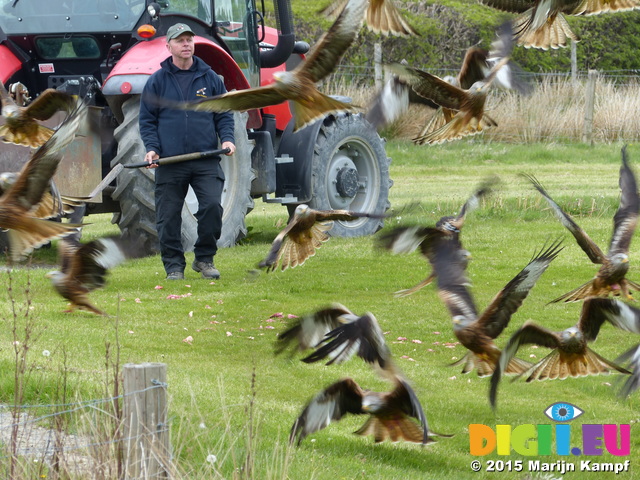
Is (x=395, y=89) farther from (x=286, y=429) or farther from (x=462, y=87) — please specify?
(x=286, y=429)

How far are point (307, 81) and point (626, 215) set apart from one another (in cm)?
196

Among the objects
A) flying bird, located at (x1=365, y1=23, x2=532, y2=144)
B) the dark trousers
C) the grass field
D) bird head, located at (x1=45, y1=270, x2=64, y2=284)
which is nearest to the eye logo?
the grass field

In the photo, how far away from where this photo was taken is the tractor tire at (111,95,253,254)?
342 inches

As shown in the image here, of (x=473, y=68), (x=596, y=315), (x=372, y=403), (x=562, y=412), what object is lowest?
(x=562, y=412)

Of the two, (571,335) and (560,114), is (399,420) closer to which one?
(571,335)

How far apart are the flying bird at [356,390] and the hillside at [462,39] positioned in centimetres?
1646

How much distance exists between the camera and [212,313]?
7340 millimetres

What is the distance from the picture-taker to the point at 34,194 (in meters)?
4.64

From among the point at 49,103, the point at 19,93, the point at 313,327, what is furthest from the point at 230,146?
the point at 313,327

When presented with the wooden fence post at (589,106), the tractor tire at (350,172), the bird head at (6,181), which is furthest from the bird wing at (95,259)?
the wooden fence post at (589,106)

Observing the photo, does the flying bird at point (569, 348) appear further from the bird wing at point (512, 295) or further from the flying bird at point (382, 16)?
Answer: the flying bird at point (382, 16)

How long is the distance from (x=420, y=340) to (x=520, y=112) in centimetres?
1251

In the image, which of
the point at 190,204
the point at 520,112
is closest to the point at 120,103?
the point at 190,204

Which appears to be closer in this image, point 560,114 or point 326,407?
point 326,407
